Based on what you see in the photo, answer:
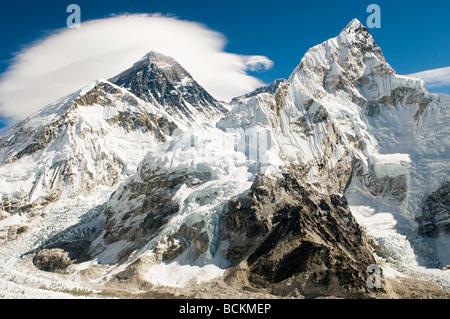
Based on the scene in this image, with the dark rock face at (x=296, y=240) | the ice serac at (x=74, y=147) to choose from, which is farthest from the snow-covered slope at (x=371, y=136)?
the ice serac at (x=74, y=147)

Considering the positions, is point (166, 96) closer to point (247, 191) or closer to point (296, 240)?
point (247, 191)

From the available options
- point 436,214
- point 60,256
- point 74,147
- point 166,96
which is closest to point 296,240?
point 436,214

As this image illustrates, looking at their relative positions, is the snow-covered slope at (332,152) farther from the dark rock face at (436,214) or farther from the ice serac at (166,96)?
the ice serac at (166,96)

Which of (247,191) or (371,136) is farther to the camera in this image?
(371,136)

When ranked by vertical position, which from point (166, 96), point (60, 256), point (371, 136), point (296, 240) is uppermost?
point (166, 96)

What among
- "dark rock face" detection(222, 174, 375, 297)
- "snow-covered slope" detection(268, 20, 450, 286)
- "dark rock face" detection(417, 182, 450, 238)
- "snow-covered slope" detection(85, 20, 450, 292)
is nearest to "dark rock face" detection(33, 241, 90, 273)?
"snow-covered slope" detection(85, 20, 450, 292)

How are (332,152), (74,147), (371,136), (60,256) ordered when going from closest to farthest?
(60,256) → (332,152) → (74,147) → (371,136)
